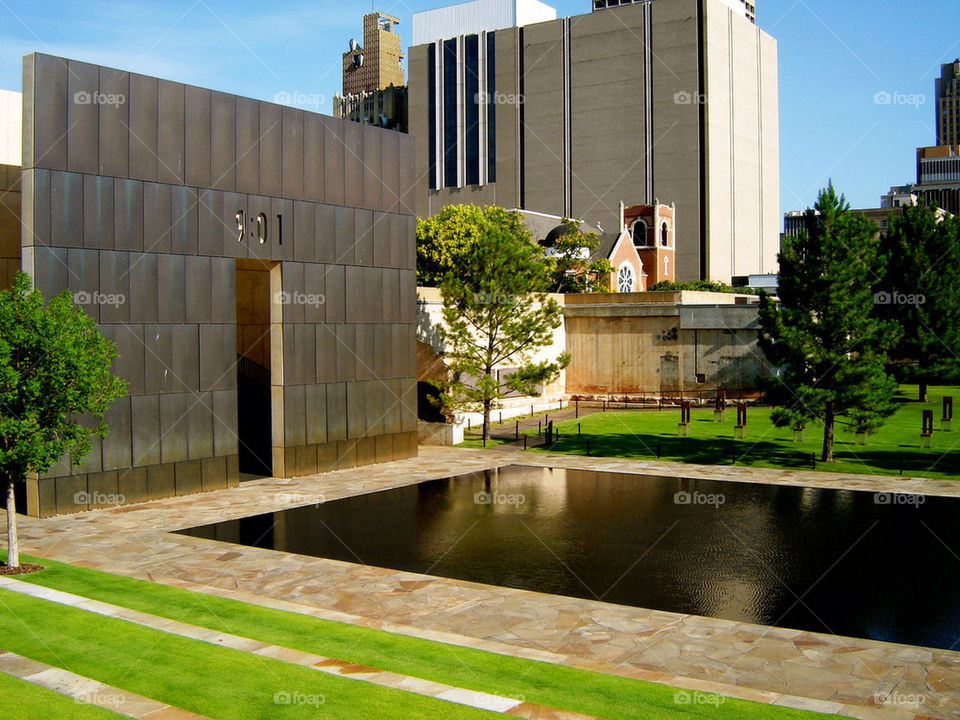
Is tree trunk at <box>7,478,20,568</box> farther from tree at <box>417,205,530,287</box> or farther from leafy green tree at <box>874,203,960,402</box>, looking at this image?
tree at <box>417,205,530,287</box>

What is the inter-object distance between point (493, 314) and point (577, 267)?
4253 cm

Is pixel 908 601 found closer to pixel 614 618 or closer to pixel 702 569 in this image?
pixel 702 569

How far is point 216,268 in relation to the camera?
→ 1065 inches

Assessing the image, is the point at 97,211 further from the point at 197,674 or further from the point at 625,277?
the point at 625,277

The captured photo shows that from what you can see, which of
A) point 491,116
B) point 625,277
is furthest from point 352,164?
point 491,116

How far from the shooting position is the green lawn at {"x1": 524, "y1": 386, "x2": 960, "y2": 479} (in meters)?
30.9

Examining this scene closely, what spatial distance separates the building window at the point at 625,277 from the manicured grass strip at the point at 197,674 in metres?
76.8

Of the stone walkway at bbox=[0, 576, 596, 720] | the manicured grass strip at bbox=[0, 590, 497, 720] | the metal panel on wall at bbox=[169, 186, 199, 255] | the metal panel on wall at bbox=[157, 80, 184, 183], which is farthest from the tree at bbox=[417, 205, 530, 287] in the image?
the manicured grass strip at bbox=[0, 590, 497, 720]

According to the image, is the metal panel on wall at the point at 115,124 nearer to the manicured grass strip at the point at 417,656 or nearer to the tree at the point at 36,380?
the tree at the point at 36,380

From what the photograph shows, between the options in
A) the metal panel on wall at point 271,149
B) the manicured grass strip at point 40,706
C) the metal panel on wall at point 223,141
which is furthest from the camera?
the metal panel on wall at point 271,149

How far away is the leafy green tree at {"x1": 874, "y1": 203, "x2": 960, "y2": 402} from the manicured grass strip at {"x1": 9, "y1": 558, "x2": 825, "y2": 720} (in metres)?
36.8

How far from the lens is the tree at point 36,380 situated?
1664 centimetres

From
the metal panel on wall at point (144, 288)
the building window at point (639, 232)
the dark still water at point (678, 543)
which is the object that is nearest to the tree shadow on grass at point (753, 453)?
the dark still water at point (678, 543)

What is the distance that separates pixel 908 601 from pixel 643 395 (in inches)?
1403
